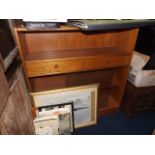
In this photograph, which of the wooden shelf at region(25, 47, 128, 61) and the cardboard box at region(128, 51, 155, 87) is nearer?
the wooden shelf at region(25, 47, 128, 61)

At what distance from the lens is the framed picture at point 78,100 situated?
1.41m

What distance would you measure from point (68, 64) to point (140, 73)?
767mm

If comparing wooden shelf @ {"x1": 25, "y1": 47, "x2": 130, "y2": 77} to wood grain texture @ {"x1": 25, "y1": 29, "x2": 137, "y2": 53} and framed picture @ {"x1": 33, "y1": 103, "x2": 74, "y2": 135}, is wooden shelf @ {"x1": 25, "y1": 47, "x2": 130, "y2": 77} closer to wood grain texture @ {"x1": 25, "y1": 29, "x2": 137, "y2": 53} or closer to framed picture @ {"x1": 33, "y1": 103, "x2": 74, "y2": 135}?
wood grain texture @ {"x1": 25, "y1": 29, "x2": 137, "y2": 53}

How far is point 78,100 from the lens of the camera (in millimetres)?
1520

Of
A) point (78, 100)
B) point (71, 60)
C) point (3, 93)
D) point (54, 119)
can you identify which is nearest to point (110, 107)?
point (78, 100)

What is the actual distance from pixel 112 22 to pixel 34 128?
1139 mm

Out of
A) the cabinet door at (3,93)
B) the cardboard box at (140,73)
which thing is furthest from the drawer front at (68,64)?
the cabinet door at (3,93)

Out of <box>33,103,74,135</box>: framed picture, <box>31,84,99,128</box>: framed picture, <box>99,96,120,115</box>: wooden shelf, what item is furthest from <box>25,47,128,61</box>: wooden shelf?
<box>99,96,120,115</box>: wooden shelf

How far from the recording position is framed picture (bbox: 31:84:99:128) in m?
1.41

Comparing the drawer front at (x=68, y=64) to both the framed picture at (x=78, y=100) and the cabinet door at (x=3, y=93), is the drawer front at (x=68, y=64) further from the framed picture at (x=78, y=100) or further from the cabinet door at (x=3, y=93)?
the cabinet door at (x=3, y=93)

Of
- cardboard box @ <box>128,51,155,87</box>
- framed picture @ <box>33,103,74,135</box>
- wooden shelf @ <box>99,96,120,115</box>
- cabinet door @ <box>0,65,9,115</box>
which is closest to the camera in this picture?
cabinet door @ <box>0,65,9,115</box>

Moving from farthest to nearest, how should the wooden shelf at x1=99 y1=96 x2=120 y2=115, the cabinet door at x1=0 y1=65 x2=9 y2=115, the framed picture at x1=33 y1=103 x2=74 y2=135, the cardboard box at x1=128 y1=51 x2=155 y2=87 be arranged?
the wooden shelf at x1=99 y1=96 x2=120 y2=115 → the cardboard box at x1=128 y1=51 x2=155 y2=87 → the framed picture at x1=33 y1=103 x2=74 y2=135 → the cabinet door at x1=0 y1=65 x2=9 y2=115

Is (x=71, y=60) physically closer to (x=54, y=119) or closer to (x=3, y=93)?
(x=54, y=119)
